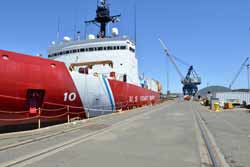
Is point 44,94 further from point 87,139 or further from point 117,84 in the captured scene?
point 117,84

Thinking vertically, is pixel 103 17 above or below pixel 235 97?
above

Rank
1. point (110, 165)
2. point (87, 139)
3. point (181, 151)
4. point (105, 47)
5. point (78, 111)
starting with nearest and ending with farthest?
point (110, 165), point (181, 151), point (87, 139), point (78, 111), point (105, 47)

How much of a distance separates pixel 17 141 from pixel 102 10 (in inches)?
1037

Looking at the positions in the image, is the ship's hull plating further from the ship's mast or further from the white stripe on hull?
the ship's mast

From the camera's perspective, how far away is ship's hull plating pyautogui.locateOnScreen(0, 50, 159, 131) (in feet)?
35.6

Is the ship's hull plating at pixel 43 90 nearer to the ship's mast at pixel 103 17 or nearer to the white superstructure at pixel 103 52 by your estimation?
the white superstructure at pixel 103 52

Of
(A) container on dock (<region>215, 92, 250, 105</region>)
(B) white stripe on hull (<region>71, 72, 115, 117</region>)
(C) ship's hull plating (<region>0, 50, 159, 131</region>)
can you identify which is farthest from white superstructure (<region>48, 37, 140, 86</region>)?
(A) container on dock (<region>215, 92, 250, 105</region>)

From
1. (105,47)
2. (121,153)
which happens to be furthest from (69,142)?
(105,47)

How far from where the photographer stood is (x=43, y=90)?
39.9 feet

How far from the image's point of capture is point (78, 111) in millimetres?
14539

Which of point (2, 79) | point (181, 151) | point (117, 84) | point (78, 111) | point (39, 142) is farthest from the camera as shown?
point (117, 84)

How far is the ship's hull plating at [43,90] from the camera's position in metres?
10.9

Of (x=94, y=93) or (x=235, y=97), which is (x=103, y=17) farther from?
(x=235, y=97)

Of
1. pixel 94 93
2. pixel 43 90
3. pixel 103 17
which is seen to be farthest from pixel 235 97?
pixel 43 90
